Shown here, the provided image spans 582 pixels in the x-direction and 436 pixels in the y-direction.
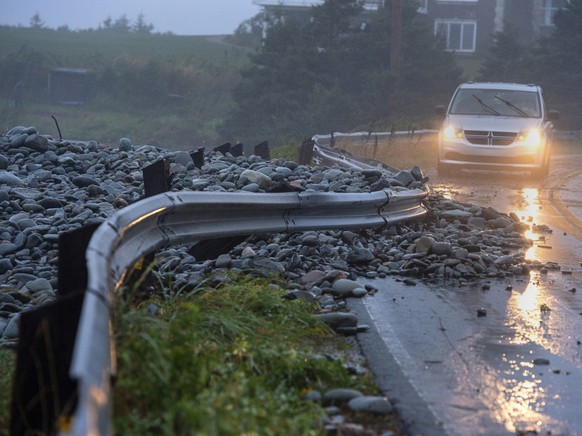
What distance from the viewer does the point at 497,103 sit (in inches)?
962

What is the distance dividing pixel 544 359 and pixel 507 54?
52073 mm

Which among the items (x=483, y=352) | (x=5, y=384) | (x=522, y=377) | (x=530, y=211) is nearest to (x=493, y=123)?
(x=530, y=211)

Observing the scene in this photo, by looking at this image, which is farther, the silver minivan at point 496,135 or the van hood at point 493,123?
the van hood at point 493,123

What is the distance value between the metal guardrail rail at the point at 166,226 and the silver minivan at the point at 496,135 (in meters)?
11.0

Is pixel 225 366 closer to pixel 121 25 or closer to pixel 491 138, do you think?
pixel 491 138

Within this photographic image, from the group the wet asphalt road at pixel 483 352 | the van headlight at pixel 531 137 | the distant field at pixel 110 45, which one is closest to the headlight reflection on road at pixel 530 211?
the wet asphalt road at pixel 483 352

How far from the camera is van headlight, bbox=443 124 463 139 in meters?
23.6

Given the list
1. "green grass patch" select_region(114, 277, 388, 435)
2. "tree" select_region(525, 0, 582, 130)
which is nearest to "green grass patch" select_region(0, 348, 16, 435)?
"green grass patch" select_region(114, 277, 388, 435)

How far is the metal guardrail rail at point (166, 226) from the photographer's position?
11.6 ft

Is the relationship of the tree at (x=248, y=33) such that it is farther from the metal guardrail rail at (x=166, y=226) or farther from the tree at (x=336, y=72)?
the metal guardrail rail at (x=166, y=226)

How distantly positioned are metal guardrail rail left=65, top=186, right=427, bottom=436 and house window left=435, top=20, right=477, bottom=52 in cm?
7157

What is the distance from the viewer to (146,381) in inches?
174

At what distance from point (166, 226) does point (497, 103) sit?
17.6 m

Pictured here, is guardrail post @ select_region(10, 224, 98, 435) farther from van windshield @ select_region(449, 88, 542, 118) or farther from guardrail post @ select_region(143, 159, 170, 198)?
van windshield @ select_region(449, 88, 542, 118)
